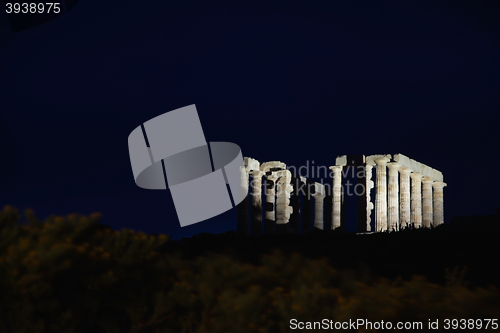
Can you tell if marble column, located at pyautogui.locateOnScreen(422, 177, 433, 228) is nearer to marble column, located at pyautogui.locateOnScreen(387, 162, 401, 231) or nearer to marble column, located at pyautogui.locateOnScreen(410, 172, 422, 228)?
marble column, located at pyautogui.locateOnScreen(410, 172, 422, 228)

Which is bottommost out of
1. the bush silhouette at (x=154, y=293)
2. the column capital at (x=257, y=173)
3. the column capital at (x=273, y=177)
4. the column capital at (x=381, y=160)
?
the column capital at (x=273, y=177)

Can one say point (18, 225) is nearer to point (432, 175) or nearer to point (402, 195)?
point (402, 195)

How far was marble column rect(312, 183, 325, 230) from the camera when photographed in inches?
1996

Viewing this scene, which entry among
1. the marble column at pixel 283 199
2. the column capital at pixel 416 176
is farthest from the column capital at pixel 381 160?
the marble column at pixel 283 199

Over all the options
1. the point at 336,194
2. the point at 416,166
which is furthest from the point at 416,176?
the point at 336,194

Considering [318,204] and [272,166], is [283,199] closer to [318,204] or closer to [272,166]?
[272,166]

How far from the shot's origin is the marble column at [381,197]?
1565 inches

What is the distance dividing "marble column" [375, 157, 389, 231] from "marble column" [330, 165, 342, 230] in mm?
3048

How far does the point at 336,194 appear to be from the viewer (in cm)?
4194

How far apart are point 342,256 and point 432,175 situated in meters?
30.4

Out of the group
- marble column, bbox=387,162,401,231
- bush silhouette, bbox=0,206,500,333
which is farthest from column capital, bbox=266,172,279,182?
bush silhouette, bbox=0,206,500,333

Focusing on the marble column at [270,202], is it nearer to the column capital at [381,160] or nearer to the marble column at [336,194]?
the marble column at [336,194]

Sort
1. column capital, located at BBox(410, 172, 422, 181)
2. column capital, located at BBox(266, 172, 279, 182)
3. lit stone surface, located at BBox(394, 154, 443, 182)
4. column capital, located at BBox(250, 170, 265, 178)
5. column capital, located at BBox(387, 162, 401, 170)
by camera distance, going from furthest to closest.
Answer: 1. column capital, located at BBox(266, 172, 279, 182)
2. column capital, located at BBox(410, 172, 422, 181)
3. column capital, located at BBox(250, 170, 265, 178)
4. lit stone surface, located at BBox(394, 154, 443, 182)
5. column capital, located at BBox(387, 162, 401, 170)

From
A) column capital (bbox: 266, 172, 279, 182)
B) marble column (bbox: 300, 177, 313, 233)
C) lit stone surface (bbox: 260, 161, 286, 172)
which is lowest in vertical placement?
marble column (bbox: 300, 177, 313, 233)
